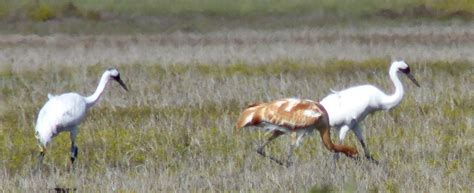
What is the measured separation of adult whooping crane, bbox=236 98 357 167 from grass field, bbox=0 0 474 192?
0.24 metres

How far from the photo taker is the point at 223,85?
13.8 meters

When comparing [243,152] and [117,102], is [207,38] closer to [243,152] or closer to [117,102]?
[117,102]

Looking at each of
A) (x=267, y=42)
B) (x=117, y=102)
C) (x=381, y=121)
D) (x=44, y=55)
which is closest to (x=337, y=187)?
(x=381, y=121)

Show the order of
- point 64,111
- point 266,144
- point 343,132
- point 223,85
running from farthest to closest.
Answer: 1. point 223,85
2. point 343,132
3. point 266,144
4. point 64,111

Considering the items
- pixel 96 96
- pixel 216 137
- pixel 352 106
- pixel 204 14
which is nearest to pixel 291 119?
pixel 352 106

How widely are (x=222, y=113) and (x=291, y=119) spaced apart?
273 cm

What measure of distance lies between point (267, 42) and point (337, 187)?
13.5 metres

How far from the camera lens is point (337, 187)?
775 cm

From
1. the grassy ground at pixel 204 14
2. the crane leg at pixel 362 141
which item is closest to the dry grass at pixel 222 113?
the crane leg at pixel 362 141

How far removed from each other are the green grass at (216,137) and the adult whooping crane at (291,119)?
21 centimetres

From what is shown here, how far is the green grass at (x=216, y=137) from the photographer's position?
8.16 meters

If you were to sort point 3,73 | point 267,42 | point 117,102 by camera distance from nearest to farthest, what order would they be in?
point 117,102, point 3,73, point 267,42

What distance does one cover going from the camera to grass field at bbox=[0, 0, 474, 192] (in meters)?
8.45

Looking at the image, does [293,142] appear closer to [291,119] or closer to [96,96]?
[291,119]
